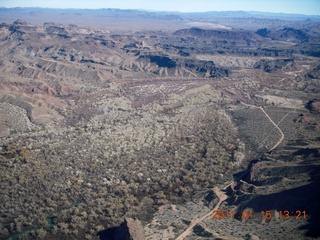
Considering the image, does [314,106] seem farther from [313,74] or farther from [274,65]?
[274,65]

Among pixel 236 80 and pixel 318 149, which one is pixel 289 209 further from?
pixel 236 80

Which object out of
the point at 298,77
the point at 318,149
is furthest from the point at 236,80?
the point at 318,149

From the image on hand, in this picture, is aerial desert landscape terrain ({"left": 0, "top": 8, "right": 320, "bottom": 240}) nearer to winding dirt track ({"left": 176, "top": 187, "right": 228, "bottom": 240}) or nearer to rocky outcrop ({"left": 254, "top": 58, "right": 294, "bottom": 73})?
winding dirt track ({"left": 176, "top": 187, "right": 228, "bottom": 240})

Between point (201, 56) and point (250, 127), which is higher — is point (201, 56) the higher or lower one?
the higher one

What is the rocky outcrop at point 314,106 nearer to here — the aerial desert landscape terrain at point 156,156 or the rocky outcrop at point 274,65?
the aerial desert landscape terrain at point 156,156
